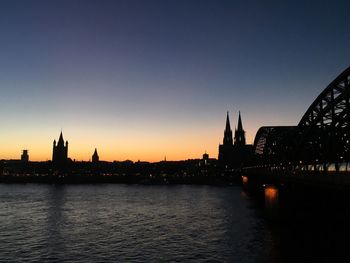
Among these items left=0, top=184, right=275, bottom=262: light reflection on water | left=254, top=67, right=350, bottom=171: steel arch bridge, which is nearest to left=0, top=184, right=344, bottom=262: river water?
left=0, top=184, right=275, bottom=262: light reflection on water

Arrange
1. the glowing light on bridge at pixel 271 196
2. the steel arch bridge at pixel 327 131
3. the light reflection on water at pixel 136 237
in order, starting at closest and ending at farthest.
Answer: the light reflection on water at pixel 136 237
the steel arch bridge at pixel 327 131
the glowing light on bridge at pixel 271 196

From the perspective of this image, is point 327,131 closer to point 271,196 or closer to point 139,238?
point 271,196

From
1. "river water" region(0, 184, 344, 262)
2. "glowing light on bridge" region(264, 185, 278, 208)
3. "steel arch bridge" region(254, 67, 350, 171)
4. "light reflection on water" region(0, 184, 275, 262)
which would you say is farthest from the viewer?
"glowing light on bridge" region(264, 185, 278, 208)

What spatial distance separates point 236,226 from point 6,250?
28.9 meters

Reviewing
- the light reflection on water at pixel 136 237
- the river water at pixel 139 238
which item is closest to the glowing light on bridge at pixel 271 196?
the river water at pixel 139 238

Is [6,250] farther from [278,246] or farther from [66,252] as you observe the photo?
[278,246]

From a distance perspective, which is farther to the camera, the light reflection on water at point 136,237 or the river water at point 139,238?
the light reflection on water at point 136,237

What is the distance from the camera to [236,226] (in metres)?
52.0

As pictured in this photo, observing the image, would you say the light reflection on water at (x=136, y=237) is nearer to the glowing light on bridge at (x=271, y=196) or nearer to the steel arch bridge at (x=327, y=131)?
the glowing light on bridge at (x=271, y=196)

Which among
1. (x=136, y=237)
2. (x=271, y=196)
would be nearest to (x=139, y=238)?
(x=136, y=237)

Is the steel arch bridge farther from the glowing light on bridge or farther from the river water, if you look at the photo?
the river water

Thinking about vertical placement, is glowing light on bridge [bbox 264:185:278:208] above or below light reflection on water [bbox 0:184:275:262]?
above

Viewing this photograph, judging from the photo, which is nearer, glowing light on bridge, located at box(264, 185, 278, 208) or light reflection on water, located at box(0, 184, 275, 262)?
light reflection on water, located at box(0, 184, 275, 262)

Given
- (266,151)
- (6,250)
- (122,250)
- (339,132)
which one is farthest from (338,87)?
(266,151)
